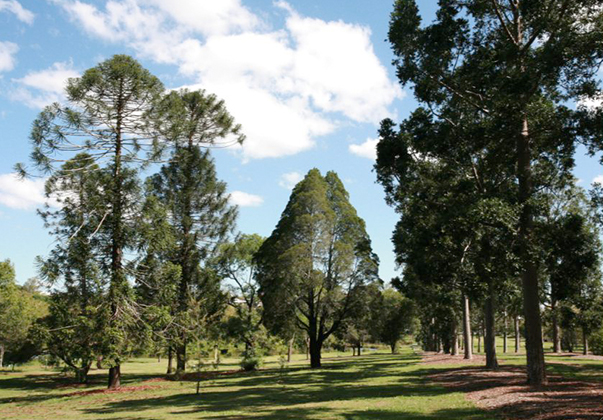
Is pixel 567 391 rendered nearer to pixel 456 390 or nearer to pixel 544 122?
pixel 456 390

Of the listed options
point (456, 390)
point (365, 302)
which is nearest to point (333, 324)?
point (365, 302)

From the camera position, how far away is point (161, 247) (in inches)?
1075

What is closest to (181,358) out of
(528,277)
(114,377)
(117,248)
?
(114,377)

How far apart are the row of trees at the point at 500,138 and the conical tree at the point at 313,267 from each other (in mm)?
15848

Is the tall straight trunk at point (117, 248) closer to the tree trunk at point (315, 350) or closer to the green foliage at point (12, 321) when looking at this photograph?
the tree trunk at point (315, 350)

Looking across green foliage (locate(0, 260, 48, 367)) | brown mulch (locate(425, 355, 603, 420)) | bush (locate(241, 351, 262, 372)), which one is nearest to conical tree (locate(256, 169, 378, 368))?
bush (locate(241, 351, 262, 372))

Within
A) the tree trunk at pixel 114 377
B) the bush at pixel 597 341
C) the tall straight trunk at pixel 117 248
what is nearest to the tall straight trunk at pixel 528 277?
the tall straight trunk at pixel 117 248

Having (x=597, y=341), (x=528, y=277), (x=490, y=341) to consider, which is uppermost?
(x=528, y=277)

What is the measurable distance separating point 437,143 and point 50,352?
976 inches

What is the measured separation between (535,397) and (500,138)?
932cm

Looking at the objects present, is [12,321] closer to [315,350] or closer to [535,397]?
[315,350]

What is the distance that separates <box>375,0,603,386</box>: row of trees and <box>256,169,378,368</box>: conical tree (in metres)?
15.8

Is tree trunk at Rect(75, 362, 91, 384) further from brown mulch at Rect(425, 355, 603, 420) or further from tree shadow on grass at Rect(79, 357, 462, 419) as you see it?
brown mulch at Rect(425, 355, 603, 420)

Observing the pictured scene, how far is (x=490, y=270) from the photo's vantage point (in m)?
17.4
